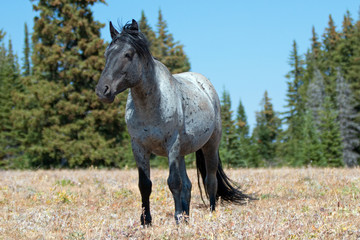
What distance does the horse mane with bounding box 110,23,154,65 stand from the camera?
5020mm

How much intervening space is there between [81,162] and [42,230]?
23317 mm

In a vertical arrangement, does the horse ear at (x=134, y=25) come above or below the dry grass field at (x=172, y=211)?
above

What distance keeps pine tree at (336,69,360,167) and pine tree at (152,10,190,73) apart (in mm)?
19212

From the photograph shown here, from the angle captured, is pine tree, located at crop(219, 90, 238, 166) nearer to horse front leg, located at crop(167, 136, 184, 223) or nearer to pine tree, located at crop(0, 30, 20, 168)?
pine tree, located at crop(0, 30, 20, 168)

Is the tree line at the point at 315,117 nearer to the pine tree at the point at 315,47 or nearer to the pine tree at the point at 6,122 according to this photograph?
the pine tree at the point at 315,47

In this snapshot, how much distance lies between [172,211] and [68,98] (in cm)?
2342

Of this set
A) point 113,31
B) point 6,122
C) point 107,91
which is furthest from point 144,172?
point 6,122

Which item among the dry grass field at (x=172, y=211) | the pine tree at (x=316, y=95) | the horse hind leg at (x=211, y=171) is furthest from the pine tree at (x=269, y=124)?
the horse hind leg at (x=211, y=171)

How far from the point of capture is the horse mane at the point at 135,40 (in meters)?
5.02

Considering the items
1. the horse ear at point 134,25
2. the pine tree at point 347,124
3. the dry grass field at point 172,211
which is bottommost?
the dry grass field at point 172,211

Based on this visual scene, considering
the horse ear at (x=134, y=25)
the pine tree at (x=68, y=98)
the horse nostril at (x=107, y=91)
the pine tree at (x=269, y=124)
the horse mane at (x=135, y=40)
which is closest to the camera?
the horse nostril at (x=107, y=91)

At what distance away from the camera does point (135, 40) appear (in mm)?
5051

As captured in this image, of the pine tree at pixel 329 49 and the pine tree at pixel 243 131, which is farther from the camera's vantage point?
the pine tree at pixel 329 49

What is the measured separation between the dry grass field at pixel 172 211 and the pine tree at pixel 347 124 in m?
36.7
